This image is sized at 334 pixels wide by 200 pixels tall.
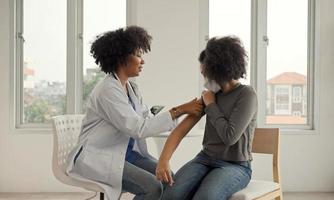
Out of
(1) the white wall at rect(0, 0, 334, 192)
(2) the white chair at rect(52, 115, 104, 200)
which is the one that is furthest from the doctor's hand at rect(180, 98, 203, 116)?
(1) the white wall at rect(0, 0, 334, 192)

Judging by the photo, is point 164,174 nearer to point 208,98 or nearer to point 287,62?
point 208,98

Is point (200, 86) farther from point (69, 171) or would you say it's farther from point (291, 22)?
point (69, 171)

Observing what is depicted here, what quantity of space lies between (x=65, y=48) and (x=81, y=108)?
583mm

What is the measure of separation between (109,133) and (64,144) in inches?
17.6

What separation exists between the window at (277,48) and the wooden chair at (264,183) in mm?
2003

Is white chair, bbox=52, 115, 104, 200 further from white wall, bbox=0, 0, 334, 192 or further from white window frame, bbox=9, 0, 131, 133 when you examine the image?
white window frame, bbox=9, 0, 131, 133

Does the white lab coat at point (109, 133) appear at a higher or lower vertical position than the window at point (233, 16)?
lower

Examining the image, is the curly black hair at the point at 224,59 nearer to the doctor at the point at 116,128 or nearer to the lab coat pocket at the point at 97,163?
the doctor at the point at 116,128

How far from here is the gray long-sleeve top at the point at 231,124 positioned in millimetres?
2008

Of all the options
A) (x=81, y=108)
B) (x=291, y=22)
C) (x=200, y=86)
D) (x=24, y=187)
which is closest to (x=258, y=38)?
(x=291, y=22)

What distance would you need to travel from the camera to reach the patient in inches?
79.0

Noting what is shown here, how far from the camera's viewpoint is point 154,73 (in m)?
4.21

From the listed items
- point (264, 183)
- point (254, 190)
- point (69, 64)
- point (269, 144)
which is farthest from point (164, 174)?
point (69, 64)

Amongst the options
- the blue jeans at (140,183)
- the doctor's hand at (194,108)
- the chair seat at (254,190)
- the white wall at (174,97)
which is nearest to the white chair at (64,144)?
the blue jeans at (140,183)
